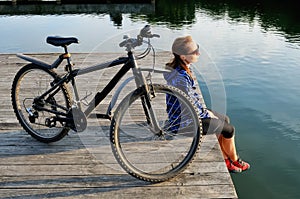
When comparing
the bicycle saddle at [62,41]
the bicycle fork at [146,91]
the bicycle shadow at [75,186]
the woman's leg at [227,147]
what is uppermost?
the bicycle saddle at [62,41]

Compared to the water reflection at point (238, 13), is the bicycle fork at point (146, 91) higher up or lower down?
higher up

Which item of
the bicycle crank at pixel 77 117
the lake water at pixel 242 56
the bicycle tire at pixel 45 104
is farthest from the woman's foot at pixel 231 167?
the bicycle tire at pixel 45 104

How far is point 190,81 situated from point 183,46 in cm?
36

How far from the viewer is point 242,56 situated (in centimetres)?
1132

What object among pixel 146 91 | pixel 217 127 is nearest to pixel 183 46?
pixel 146 91

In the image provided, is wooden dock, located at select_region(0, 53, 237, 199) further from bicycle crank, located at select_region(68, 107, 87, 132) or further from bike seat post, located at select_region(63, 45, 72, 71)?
bike seat post, located at select_region(63, 45, 72, 71)

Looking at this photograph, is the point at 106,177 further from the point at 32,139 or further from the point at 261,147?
the point at 261,147

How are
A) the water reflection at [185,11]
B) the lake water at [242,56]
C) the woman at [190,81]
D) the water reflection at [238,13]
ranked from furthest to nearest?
the water reflection at [185,11], the water reflection at [238,13], the lake water at [242,56], the woman at [190,81]

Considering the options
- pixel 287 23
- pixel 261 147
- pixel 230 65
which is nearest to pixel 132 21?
pixel 287 23

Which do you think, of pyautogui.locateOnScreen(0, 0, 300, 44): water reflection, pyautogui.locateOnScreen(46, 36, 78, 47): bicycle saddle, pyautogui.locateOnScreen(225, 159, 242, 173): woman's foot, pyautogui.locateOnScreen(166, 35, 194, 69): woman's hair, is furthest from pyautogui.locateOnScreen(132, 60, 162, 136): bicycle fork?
pyautogui.locateOnScreen(0, 0, 300, 44): water reflection

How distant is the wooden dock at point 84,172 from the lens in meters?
3.04

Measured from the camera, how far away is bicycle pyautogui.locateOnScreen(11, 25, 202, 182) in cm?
302

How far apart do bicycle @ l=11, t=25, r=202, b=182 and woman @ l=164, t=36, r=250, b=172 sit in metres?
0.22

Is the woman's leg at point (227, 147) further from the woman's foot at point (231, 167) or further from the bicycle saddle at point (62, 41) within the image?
the bicycle saddle at point (62, 41)
